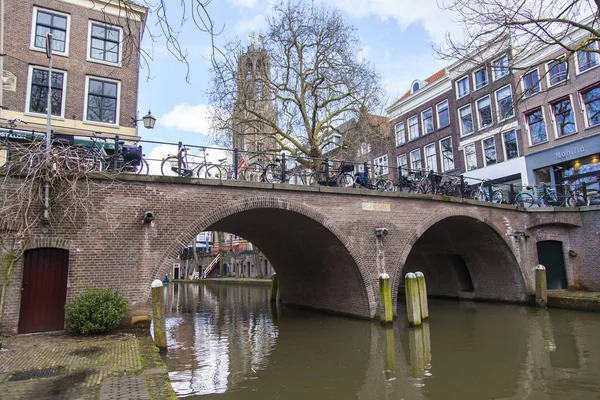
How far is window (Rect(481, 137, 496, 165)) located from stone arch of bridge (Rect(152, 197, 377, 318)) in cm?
1510

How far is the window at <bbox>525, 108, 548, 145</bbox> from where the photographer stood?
2206cm

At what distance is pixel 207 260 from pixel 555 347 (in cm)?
4729

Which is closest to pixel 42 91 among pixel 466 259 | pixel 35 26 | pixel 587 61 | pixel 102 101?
pixel 102 101

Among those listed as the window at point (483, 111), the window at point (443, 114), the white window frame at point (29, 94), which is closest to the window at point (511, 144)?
the window at point (483, 111)

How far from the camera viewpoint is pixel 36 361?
6.06 m

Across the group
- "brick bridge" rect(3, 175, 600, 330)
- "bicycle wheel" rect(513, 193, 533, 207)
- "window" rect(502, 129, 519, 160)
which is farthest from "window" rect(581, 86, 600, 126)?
"bicycle wheel" rect(513, 193, 533, 207)

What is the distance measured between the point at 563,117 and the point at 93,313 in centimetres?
2315

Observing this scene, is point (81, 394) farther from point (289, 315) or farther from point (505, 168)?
point (505, 168)

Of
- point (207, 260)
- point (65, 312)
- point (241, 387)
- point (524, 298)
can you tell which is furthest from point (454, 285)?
point (207, 260)

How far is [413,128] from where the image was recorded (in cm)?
2991

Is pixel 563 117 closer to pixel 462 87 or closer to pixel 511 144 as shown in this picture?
pixel 511 144

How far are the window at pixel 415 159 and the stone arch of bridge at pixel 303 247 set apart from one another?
1560 centimetres

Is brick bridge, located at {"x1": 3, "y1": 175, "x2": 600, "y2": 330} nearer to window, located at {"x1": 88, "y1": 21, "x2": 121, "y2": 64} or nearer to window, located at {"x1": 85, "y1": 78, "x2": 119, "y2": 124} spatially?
window, located at {"x1": 85, "y1": 78, "x2": 119, "y2": 124}

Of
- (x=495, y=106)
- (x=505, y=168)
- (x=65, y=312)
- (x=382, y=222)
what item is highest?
(x=495, y=106)
